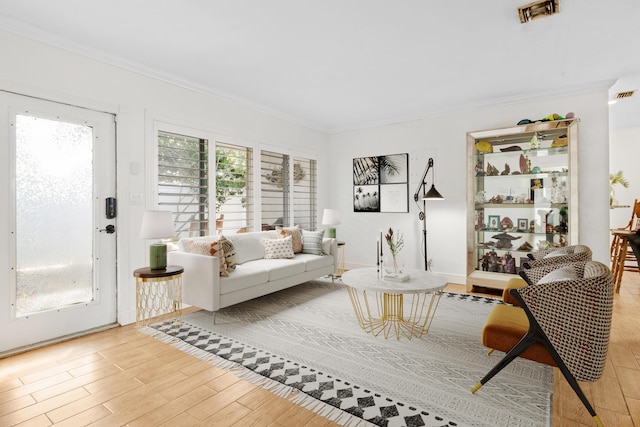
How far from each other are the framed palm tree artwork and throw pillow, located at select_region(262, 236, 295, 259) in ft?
6.62

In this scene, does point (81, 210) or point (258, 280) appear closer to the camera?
point (81, 210)

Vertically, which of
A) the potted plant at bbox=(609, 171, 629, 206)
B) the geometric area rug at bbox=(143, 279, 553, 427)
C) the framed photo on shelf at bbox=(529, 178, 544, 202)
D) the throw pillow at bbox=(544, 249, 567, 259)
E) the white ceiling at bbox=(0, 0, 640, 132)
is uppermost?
the white ceiling at bbox=(0, 0, 640, 132)

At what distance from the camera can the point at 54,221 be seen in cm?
305

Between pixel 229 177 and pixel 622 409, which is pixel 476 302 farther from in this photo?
pixel 229 177

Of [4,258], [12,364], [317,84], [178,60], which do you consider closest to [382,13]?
[317,84]

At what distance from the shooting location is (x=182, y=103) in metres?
3.99

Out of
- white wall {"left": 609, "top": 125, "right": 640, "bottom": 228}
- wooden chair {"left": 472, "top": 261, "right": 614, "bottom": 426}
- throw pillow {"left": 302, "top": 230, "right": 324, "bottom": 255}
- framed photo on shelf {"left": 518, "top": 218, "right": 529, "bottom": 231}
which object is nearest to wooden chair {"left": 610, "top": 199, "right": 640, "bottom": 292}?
white wall {"left": 609, "top": 125, "right": 640, "bottom": 228}

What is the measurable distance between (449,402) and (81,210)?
349 cm

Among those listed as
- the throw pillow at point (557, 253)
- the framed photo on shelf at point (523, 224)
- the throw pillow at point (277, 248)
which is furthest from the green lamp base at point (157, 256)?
the framed photo on shelf at point (523, 224)

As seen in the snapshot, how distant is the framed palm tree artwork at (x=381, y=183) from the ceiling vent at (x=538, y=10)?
9.79 feet

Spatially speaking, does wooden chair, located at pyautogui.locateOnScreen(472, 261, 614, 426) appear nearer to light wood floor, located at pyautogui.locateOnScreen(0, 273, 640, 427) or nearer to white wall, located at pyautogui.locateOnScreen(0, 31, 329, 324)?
light wood floor, located at pyautogui.locateOnScreen(0, 273, 640, 427)

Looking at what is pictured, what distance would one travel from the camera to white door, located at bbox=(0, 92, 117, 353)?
2.78m

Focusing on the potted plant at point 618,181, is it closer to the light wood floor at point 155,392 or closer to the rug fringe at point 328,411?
the light wood floor at point 155,392

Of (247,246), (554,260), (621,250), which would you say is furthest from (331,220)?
(621,250)
